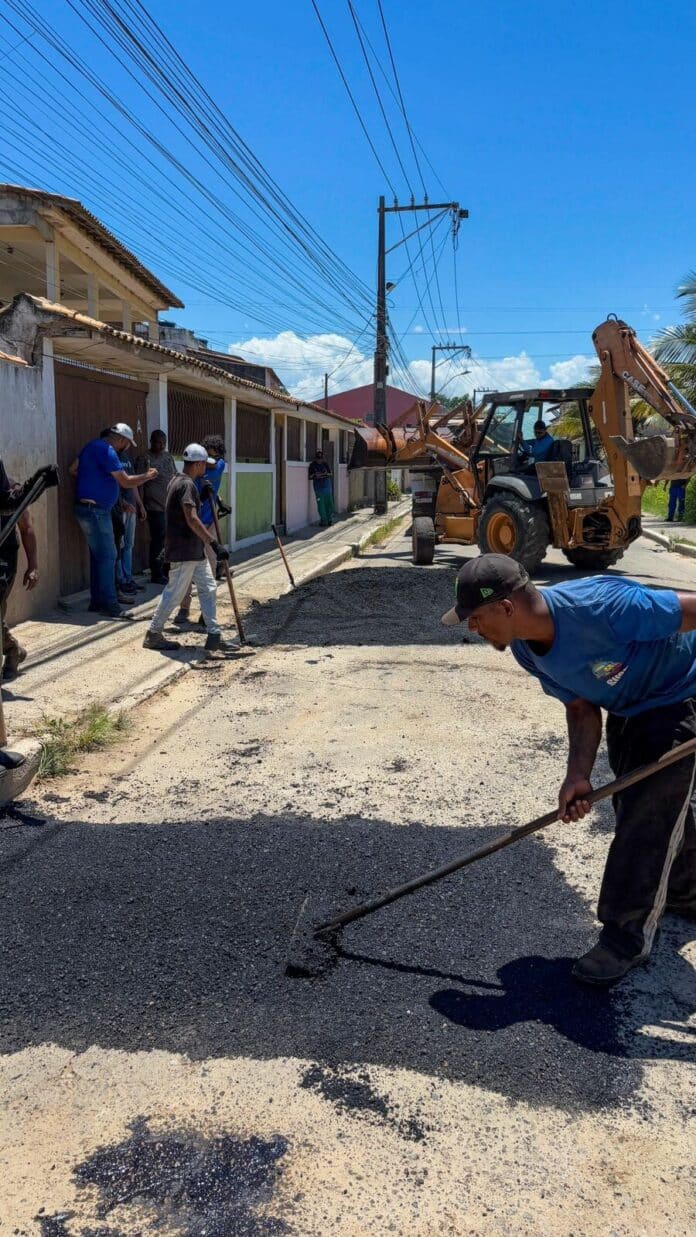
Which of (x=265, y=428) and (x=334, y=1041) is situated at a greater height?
(x=265, y=428)

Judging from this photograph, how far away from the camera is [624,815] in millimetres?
2869

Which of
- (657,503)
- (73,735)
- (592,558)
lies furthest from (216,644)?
(657,503)

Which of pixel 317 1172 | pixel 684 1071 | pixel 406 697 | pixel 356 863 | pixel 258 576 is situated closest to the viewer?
pixel 317 1172

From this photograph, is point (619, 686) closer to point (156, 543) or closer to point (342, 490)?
point (156, 543)

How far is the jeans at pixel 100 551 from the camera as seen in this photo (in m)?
8.40

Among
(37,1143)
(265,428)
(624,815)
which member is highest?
(265,428)

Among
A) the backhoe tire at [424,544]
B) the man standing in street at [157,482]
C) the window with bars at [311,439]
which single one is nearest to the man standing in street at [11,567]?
the man standing in street at [157,482]

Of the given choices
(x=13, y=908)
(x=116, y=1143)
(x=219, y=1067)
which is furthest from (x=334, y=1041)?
(x=13, y=908)

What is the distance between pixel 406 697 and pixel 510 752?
1340 millimetres

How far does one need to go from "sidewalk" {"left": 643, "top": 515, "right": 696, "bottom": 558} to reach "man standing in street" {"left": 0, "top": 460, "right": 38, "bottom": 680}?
12223mm

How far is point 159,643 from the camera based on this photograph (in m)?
7.54

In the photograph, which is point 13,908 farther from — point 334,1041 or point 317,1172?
point 317,1172

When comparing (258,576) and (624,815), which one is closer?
(624,815)

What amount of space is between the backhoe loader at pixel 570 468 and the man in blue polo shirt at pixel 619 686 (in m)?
7.27
